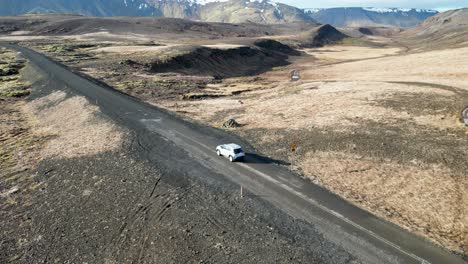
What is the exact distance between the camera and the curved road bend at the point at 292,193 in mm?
20203

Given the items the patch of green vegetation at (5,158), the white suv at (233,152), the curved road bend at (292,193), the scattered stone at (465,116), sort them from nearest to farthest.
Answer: the curved road bend at (292,193), the white suv at (233,152), the patch of green vegetation at (5,158), the scattered stone at (465,116)

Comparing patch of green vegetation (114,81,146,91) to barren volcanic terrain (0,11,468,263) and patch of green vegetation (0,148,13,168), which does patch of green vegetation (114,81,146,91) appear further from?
patch of green vegetation (0,148,13,168)

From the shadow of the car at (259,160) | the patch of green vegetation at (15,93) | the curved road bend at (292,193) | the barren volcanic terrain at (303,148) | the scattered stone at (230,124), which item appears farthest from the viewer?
the patch of green vegetation at (15,93)

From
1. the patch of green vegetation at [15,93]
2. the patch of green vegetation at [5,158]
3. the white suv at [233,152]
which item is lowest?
the patch of green vegetation at [15,93]

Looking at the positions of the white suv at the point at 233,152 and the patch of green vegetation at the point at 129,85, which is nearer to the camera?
the white suv at the point at 233,152

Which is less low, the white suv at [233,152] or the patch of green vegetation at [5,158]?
the white suv at [233,152]

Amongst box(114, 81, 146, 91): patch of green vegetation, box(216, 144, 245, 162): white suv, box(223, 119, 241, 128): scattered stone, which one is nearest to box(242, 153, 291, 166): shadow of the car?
box(216, 144, 245, 162): white suv

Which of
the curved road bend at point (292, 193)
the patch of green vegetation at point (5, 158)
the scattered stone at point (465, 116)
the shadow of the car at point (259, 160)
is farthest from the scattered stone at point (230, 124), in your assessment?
the scattered stone at point (465, 116)

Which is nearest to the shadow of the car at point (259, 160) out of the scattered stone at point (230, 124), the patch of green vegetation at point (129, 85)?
the scattered stone at point (230, 124)

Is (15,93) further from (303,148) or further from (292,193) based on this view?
(292,193)

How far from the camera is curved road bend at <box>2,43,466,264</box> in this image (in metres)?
20.2

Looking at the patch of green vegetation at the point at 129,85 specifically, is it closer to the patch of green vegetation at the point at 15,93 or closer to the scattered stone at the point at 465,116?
the patch of green vegetation at the point at 15,93

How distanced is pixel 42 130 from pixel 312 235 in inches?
1521

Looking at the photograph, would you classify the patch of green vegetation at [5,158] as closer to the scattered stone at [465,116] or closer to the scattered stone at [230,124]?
the scattered stone at [230,124]
